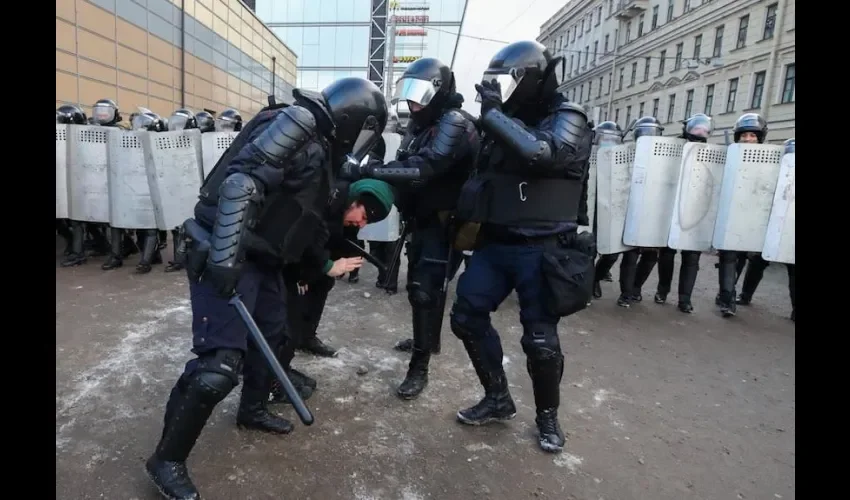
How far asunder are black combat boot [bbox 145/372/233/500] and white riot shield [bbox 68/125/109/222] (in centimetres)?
518

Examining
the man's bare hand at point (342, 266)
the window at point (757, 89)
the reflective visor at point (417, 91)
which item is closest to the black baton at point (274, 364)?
the man's bare hand at point (342, 266)

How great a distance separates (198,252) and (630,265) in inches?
199

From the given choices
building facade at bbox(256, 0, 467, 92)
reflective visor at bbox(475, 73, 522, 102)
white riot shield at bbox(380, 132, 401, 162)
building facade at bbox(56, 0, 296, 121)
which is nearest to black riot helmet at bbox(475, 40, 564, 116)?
reflective visor at bbox(475, 73, 522, 102)

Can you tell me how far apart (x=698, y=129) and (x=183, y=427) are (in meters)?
5.78

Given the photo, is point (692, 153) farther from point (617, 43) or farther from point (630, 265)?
point (617, 43)

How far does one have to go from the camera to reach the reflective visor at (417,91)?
3.07 meters

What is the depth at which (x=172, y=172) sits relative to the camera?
5.91 metres

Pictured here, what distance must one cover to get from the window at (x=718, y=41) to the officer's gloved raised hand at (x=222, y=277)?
95.6 ft

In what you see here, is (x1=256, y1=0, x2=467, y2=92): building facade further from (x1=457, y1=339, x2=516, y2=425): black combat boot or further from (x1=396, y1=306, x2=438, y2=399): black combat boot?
(x1=457, y1=339, x2=516, y2=425): black combat boot

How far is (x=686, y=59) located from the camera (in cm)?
2730

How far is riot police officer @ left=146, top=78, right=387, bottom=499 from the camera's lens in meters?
1.96

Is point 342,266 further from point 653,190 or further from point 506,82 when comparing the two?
point 653,190
